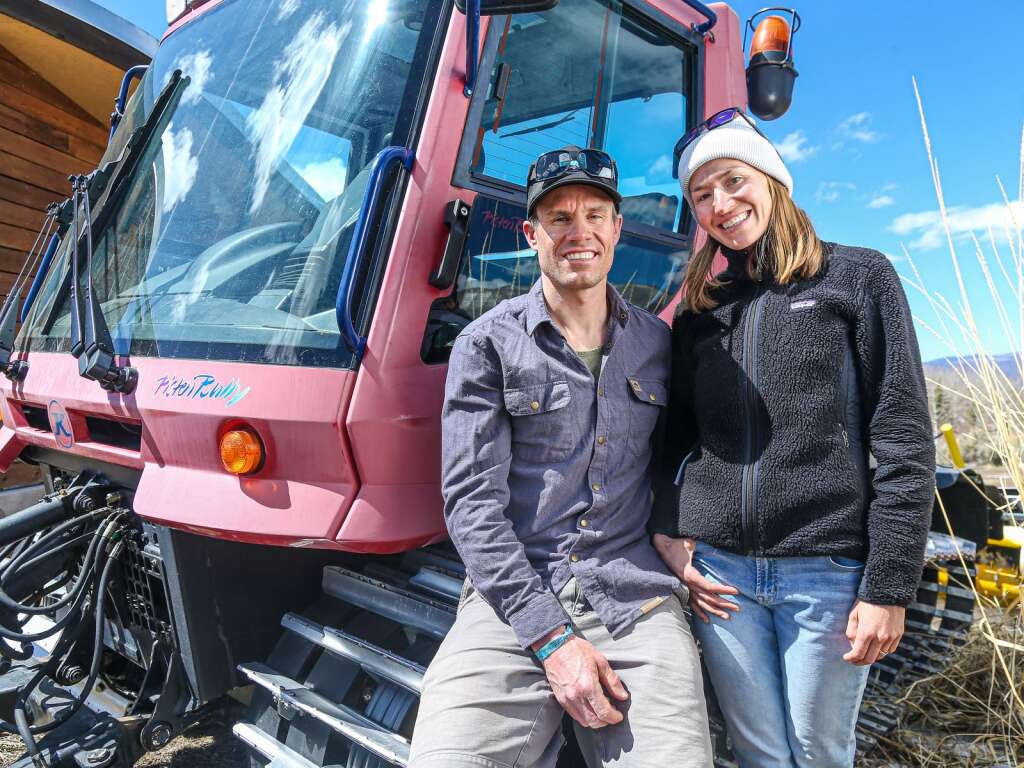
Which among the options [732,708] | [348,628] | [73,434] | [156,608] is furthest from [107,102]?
[732,708]

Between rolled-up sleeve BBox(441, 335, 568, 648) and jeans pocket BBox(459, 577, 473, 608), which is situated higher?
rolled-up sleeve BBox(441, 335, 568, 648)

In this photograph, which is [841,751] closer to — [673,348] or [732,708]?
[732,708]

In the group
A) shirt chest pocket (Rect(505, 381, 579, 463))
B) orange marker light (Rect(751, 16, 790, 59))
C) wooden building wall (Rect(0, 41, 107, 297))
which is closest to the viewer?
shirt chest pocket (Rect(505, 381, 579, 463))

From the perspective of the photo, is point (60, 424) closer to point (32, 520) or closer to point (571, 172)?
point (32, 520)

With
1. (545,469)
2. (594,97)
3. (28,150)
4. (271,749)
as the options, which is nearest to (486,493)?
(545,469)

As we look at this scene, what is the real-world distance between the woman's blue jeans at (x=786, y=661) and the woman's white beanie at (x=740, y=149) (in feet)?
3.05

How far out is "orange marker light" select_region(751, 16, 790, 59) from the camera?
9.65ft

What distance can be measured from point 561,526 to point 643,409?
1.20ft

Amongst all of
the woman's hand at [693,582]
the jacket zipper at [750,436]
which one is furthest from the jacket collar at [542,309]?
the woman's hand at [693,582]

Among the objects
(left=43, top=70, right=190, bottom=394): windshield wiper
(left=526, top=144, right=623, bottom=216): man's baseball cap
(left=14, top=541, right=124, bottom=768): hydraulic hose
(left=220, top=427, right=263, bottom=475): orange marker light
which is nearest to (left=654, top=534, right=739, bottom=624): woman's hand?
(left=526, top=144, right=623, bottom=216): man's baseball cap

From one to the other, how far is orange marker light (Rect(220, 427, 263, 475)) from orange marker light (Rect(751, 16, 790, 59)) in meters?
2.59

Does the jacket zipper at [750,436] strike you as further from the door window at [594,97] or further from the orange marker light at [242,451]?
the orange marker light at [242,451]

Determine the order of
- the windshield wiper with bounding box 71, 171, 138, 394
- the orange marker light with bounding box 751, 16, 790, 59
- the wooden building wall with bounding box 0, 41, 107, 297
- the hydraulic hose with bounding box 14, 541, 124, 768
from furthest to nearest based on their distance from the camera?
the wooden building wall with bounding box 0, 41, 107, 297, the orange marker light with bounding box 751, 16, 790, 59, the hydraulic hose with bounding box 14, 541, 124, 768, the windshield wiper with bounding box 71, 171, 138, 394

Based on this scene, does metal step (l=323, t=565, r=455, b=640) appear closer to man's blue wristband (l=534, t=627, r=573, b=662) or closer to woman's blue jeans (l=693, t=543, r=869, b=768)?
man's blue wristband (l=534, t=627, r=573, b=662)
